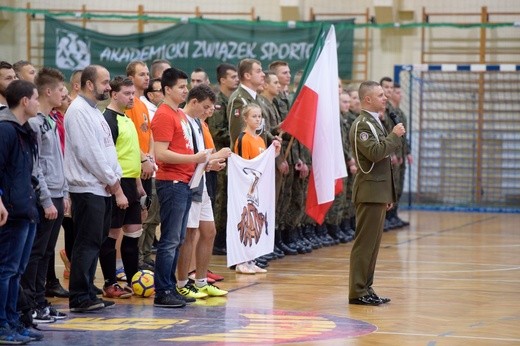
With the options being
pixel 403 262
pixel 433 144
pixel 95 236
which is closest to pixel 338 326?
pixel 95 236

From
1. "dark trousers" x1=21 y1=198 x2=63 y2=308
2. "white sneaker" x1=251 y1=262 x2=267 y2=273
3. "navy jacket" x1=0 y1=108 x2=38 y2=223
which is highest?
"navy jacket" x1=0 y1=108 x2=38 y2=223

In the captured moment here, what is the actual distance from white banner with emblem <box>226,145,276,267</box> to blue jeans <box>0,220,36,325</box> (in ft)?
11.5

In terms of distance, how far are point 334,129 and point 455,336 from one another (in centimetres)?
382

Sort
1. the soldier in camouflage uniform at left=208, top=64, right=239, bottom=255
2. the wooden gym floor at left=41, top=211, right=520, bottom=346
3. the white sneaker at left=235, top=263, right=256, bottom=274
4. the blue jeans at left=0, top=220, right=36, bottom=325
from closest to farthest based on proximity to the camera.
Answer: the blue jeans at left=0, top=220, right=36, bottom=325 < the wooden gym floor at left=41, top=211, right=520, bottom=346 < the white sneaker at left=235, top=263, right=256, bottom=274 < the soldier in camouflage uniform at left=208, top=64, right=239, bottom=255

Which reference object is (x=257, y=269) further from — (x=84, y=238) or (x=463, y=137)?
(x=463, y=137)

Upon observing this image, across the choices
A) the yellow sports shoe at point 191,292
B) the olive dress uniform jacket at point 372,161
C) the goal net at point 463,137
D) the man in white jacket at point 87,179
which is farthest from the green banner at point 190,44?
Result: the man in white jacket at point 87,179

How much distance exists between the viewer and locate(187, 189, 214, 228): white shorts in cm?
841

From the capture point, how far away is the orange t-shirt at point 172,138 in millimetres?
7930

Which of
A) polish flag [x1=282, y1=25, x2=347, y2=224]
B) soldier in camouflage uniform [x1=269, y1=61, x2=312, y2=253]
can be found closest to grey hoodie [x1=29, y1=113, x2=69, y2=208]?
polish flag [x1=282, y1=25, x2=347, y2=224]

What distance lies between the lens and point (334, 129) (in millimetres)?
10312

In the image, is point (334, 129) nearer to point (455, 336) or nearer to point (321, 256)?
point (321, 256)

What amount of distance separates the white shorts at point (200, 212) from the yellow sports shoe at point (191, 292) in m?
0.52

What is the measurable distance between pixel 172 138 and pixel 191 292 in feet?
4.38

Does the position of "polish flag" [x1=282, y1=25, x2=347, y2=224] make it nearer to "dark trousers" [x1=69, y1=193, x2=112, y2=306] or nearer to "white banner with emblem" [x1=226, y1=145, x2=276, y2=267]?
"white banner with emblem" [x1=226, y1=145, x2=276, y2=267]
